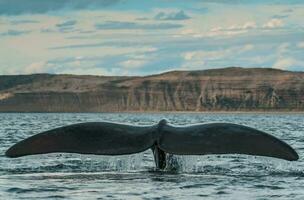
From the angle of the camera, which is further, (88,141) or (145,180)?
(145,180)

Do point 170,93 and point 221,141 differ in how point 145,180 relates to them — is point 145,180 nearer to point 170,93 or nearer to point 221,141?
point 221,141

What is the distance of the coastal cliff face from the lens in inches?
6161

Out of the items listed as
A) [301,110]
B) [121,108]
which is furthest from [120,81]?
[301,110]

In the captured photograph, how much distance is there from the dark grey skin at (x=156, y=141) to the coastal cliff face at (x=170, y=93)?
140163mm

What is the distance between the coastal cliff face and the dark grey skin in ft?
460

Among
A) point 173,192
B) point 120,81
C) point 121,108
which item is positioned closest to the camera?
point 173,192

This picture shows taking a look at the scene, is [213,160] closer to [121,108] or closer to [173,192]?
[173,192]

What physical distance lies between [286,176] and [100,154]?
13.5 ft

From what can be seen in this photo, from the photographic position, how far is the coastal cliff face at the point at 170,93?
156 metres

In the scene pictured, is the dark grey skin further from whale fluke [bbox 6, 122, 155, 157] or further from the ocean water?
the ocean water

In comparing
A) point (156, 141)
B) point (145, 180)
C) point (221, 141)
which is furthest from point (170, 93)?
point (221, 141)

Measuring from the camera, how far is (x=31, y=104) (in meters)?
171

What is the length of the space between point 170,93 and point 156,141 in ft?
512

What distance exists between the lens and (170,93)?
168 meters
